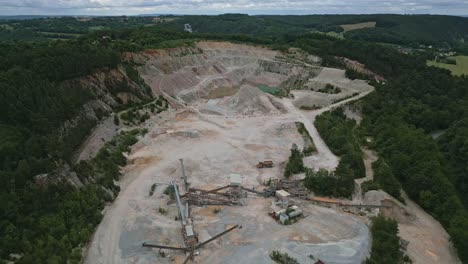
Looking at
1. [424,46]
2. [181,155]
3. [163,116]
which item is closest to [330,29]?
[424,46]

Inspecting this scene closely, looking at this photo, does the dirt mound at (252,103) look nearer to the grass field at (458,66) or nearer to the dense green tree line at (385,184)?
the dense green tree line at (385,184)

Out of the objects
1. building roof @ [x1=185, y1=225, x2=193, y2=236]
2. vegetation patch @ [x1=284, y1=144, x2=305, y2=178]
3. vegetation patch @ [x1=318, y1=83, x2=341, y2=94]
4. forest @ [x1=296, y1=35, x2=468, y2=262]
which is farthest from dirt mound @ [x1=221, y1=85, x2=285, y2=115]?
building roof @ [x1=185, y1=225, x2=193, y2=236]

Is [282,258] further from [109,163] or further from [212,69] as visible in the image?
[212,69]

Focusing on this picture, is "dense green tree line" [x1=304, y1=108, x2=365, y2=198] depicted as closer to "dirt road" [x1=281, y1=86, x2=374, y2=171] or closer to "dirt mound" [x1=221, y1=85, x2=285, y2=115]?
"dirt road" [x1=281, y1=86, x2=374, y2=171]

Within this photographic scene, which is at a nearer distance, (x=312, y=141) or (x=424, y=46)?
(x=312, y=141)

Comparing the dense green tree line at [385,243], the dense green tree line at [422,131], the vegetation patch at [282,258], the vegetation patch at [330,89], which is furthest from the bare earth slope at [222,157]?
the dense green tree line at [422,131]

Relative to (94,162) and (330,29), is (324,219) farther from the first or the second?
(330,29)
